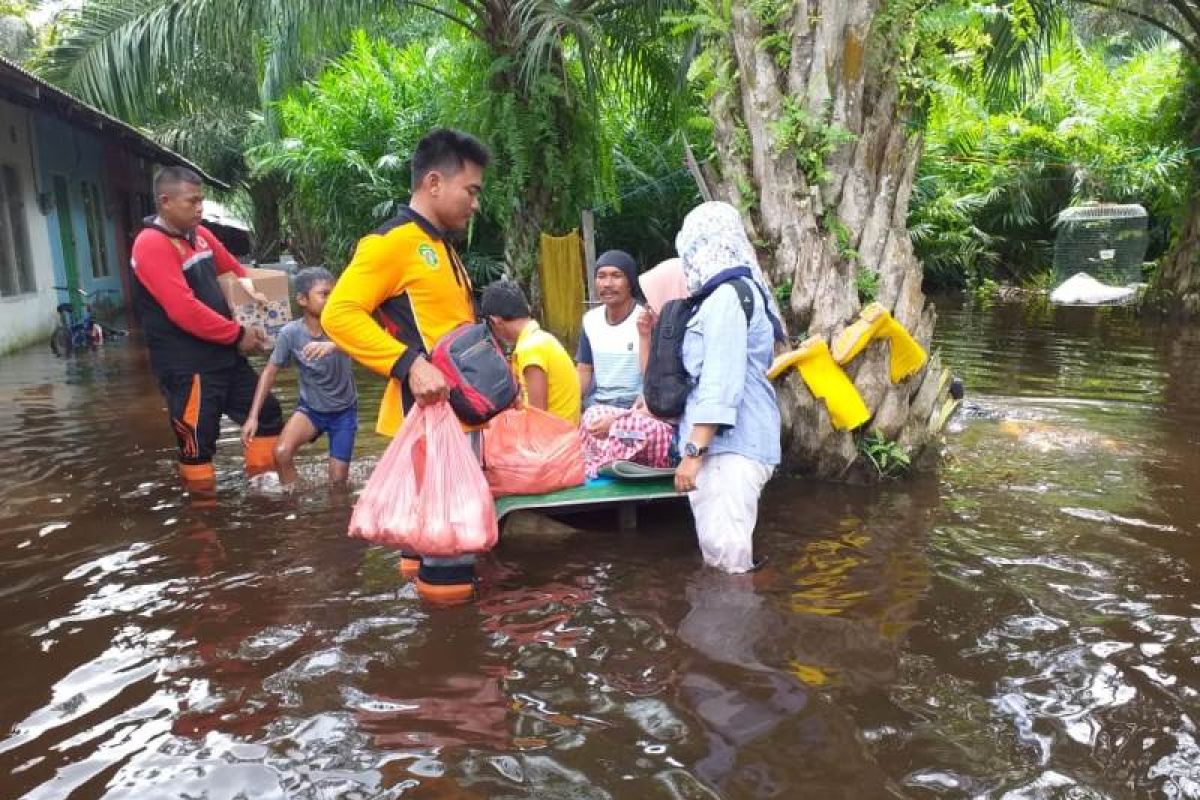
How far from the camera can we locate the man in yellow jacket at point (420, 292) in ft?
10.6

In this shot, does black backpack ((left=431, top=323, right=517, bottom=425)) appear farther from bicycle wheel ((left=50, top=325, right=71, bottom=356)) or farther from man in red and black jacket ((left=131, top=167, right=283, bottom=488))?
bicycle wheel ((left=50, top=325, right=71, bottom=356))

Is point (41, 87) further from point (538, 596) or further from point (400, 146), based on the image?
point (538, 596)

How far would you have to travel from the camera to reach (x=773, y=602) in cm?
358

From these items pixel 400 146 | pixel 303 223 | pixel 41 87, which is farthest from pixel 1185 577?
pixel 303 223

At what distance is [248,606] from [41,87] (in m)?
8.37

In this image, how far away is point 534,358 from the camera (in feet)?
14.7

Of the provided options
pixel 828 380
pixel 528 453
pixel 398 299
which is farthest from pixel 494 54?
pixel 398 299

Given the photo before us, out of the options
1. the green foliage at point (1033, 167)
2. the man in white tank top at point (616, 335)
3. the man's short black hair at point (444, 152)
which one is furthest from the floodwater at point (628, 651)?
the green foliage at point (1033, 167)

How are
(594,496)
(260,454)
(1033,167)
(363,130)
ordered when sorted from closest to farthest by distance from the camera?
1. (594,496)
2. (260,454)
3. (363,130)
4. (1033,167)

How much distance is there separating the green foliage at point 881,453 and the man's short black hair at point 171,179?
3.77 meters

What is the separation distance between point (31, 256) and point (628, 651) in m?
12.5

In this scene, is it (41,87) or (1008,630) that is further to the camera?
(41,87)

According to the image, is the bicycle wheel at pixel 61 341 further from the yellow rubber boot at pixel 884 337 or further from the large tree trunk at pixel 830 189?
the yellow rubber boot at pixel 884 337

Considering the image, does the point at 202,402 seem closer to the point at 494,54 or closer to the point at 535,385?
the point at 535,385
